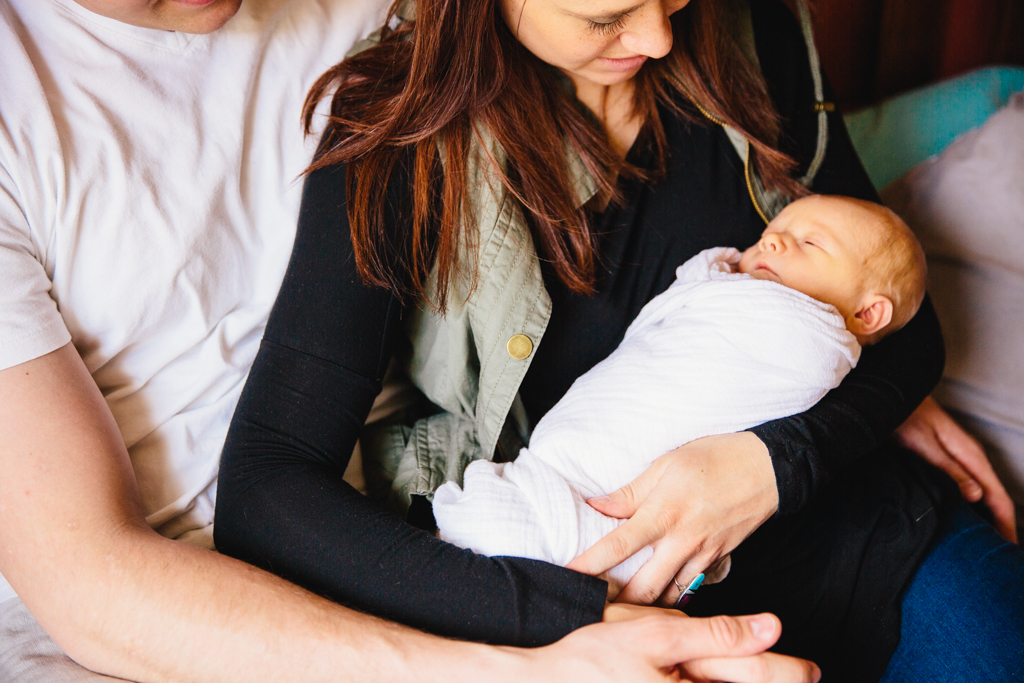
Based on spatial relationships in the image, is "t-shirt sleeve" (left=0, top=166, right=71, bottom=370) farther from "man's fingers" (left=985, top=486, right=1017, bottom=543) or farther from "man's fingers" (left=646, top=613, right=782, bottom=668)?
"man's fingers" (left=985, top=486, right=1017, bottom=543)

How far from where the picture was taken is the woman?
0.94 meters

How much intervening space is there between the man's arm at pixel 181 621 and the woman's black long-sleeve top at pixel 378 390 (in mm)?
53

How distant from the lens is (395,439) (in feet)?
4.09

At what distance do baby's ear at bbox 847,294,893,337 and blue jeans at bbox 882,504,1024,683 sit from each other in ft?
1.16

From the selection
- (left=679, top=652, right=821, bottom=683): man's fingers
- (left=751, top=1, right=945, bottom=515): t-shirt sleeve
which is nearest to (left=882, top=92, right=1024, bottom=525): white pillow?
(left=751, top=1, right=945, bottom=515): t-shirt sleeve

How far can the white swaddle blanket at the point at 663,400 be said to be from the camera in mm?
957

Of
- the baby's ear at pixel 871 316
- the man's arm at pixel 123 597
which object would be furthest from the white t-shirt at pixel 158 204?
the baby's ear at pixel 871 316

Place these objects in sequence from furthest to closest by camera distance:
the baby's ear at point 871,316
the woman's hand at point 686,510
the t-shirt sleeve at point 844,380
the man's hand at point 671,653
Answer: the baby's ear at point 871,316
the t-shirt sleeve at point 844,380
the woman's hand at point 686,510
the man's hand at point 671,653

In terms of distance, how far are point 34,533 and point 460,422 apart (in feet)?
2.01

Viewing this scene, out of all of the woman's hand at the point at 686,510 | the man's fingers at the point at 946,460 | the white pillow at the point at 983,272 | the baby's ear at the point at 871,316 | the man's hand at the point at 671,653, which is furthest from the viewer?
the white pillow at the point at 983,272

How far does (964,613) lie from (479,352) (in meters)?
0.83

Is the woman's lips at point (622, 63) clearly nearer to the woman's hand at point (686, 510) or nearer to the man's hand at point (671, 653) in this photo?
the woman's hand at point (686, 510)

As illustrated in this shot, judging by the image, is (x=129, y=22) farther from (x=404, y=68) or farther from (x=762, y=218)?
(x=762, y=218)

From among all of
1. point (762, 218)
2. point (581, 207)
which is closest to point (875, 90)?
point (762, 218)
